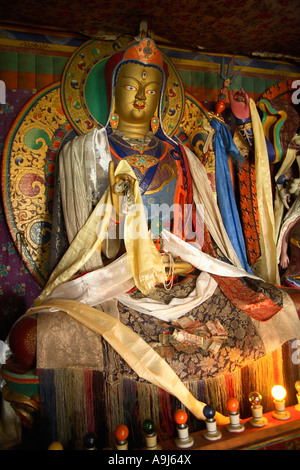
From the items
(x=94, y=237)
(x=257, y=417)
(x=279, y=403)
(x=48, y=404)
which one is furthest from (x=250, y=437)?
(x=94, y=237)

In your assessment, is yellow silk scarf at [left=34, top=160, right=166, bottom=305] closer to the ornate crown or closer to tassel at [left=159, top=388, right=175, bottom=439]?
tassel at [left=159, top=388, right=175, bottom=439]

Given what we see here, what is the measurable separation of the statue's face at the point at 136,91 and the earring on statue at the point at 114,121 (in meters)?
0.03

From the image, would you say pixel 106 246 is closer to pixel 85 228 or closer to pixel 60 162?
pixel 85 228

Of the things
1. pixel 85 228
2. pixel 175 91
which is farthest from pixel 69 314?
pixel 175 91

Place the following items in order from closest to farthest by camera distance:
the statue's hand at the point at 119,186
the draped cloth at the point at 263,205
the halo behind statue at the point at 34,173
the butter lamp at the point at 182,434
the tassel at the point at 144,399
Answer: the butter lamp at the point at 182,434 → the tassel at the point at 144,399 → the statue's hand at the point at 119,186 → the halo behind statue at the point at 34,173 → the draped cloth at the point at 263,205

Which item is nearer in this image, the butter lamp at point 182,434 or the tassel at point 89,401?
the butter lamp at point 182,434

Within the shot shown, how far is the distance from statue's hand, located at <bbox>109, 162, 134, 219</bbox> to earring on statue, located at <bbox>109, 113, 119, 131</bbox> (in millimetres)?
599

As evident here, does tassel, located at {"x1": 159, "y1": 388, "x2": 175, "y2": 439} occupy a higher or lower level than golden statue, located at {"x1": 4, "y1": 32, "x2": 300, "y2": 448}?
lower

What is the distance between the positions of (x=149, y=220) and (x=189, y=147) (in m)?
0.92

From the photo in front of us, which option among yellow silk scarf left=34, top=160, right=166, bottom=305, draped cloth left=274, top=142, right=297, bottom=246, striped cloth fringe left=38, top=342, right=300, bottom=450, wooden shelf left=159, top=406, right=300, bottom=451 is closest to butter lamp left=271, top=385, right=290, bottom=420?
wooden shelf left=159, top=406, right=300, bottom=451

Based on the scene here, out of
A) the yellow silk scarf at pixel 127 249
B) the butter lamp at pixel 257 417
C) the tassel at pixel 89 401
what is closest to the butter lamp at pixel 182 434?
the butter lamp at pixel 257 417

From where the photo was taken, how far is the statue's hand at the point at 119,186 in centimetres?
271

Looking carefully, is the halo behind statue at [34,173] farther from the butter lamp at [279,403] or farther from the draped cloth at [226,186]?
the butter lamp at [279,403]

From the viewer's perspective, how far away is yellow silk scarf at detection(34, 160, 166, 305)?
2.46 m
